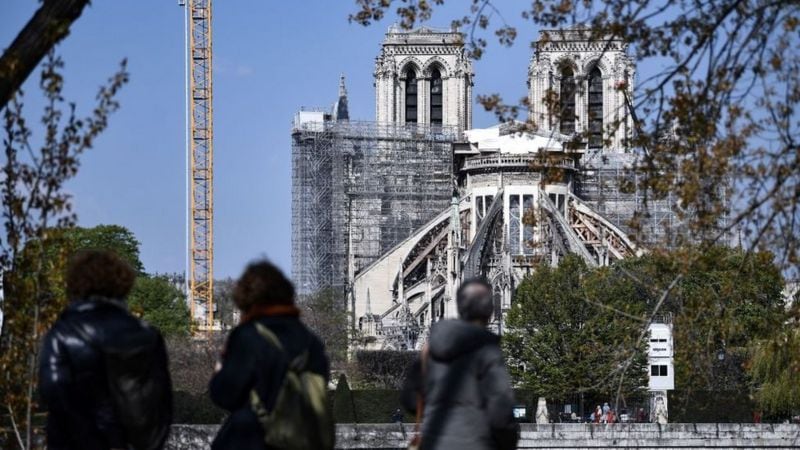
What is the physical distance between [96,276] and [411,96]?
10416 cm

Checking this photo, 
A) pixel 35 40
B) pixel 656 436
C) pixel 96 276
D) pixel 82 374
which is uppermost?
pixel 35 40

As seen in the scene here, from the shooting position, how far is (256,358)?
10.6m

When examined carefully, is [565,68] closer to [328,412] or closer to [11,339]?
[11,339]

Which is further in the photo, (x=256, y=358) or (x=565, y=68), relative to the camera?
(x=565, y=68)

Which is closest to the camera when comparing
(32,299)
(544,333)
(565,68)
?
(32,299)

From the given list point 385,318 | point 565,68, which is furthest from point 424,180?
point 565,68

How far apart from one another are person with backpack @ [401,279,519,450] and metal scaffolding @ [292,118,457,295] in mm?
90752

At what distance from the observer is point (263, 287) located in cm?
1073

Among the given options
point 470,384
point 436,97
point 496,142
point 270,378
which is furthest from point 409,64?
point 270,378

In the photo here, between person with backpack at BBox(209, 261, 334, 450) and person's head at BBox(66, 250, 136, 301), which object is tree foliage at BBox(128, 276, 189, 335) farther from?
person with backpack at BBox(209, 261, 334, 450)

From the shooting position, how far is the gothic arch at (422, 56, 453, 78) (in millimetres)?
112938

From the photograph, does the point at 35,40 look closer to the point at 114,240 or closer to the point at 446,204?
the point at 114,240

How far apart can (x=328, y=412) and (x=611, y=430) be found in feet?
130

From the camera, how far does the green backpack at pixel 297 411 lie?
10570 mm
